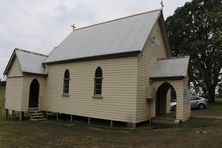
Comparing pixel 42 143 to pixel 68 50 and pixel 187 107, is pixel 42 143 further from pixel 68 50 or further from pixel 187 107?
pixel 68 50

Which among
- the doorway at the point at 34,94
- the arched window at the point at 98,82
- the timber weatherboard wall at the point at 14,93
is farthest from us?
the doorway at the point at 34,94

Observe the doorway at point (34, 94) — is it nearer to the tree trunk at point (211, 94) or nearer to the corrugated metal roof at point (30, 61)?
the corrugated metal roof at point (30, 61)

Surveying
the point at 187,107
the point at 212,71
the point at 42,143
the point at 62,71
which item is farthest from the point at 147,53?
the point at 212,71

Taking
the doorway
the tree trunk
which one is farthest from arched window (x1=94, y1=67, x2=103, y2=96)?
the tree trunk

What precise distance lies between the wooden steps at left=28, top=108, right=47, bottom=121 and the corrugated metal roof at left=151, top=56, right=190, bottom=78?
404 inches

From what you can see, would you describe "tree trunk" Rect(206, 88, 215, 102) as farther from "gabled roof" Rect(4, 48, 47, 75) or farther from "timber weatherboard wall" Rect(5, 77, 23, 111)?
"timber weatherboard wall" Rect(5, 77, 23, 111)

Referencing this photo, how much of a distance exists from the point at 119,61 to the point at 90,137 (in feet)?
20.9

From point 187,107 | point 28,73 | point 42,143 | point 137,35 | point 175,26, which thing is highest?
point 175,26

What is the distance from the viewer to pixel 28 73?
22688 millimetres

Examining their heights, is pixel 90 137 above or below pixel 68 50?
below

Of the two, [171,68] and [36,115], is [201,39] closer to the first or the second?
[171,68]

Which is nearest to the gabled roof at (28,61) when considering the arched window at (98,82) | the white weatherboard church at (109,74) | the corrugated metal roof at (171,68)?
the white weatherboard church at (109,74)

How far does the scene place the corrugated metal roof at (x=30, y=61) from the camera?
23125 millimetres

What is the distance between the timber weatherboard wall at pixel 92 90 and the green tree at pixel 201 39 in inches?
771
